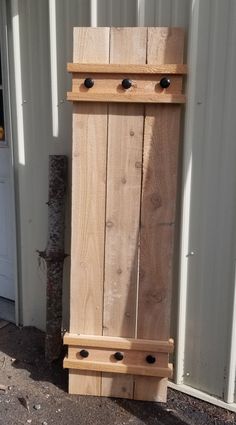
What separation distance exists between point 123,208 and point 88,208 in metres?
0.20

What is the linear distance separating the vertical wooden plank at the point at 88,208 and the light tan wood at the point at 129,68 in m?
0.05

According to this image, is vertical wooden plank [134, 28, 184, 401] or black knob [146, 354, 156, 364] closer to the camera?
vertical wooden plank [134, 28, 184, 401]

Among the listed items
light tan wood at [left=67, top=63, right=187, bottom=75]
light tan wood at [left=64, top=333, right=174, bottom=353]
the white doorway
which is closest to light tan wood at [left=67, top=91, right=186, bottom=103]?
light tan wood at [left=67, top=63, right=187, bottom=75]

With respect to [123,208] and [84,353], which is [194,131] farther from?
[84,353]

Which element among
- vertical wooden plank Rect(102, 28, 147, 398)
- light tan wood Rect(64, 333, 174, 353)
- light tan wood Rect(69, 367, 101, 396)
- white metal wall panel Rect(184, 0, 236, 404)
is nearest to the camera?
white metal wall panel Rect(184, 0, 236, 404)

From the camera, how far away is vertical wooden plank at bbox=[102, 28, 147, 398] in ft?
7.46

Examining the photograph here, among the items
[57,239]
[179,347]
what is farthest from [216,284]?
[57,239]

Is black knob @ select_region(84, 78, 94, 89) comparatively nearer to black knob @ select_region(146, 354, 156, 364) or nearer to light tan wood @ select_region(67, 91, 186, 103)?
light tan wood @ select_region(67, 91, 186, 103)

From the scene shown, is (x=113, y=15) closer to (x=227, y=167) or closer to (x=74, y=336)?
(x=227, y=167)

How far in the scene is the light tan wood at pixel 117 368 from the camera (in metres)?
2.44

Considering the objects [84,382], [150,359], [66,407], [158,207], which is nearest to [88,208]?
[158,207]

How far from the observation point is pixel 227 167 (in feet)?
7.36

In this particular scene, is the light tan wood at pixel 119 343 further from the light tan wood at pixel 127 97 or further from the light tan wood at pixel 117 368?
the light tan wood at pixel 127 97

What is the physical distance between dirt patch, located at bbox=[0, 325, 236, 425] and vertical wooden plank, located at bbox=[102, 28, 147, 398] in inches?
4.9
